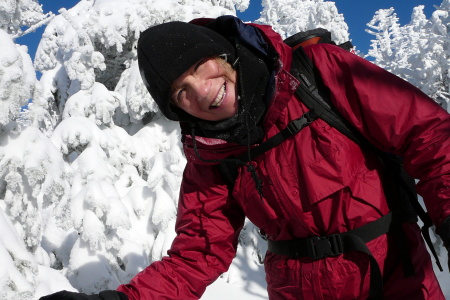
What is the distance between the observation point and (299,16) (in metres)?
32.5

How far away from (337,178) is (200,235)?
0.98m

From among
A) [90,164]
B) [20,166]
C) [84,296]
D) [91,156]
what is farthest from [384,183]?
[91,156]

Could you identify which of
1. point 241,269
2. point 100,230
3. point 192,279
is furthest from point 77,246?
point 192,279

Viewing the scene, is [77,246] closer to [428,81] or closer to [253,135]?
[253,135]

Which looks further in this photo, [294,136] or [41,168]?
[41,168]

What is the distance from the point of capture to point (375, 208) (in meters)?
2.02

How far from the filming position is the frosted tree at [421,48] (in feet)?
68.9

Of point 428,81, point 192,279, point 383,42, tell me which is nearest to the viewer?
point 192,279

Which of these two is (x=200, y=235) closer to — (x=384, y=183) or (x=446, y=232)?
(x=384, y=183)

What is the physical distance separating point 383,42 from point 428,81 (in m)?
16.4

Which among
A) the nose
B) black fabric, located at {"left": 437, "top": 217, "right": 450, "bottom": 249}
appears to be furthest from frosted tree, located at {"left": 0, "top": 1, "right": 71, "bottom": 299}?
black fabric, located at {"left": 437, "top": 217, "right": 450, "bottom": 249}

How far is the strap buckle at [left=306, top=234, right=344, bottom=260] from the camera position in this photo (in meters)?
2.01

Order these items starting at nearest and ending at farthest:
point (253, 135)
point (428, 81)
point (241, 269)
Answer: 1. point (253, 135)
2. point (241, 269)
3. point (428, 81)

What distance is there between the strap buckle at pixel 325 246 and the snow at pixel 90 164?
8.59 ft
